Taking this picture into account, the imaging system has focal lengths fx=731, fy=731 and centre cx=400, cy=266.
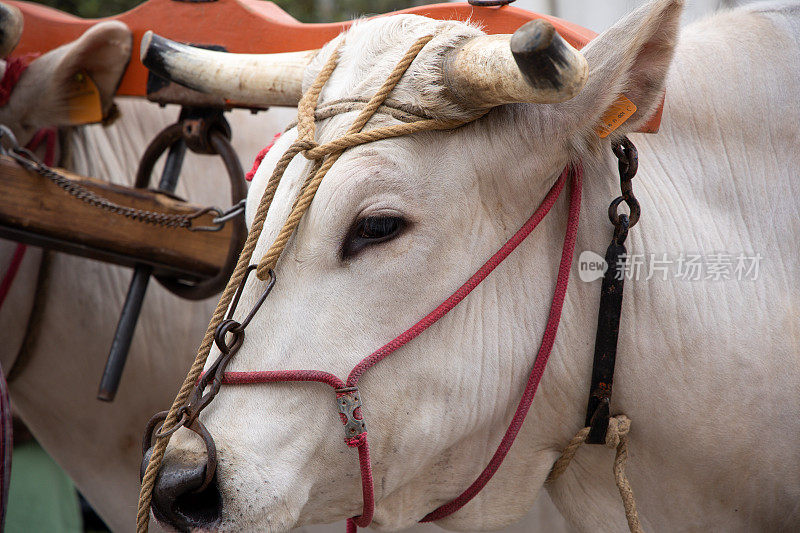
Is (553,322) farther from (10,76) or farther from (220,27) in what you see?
(10,76)

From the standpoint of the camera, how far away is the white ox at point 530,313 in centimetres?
145

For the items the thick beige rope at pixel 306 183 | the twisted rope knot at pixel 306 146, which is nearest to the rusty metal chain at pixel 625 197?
the thick beige rope at pixel 306 183

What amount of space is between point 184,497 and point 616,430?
0.94 metres

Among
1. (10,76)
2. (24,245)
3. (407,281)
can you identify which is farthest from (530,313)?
(10,76)

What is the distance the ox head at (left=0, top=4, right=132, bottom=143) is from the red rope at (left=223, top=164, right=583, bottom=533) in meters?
1.53

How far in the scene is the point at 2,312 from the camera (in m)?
2.58

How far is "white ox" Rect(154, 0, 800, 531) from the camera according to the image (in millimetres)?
1445

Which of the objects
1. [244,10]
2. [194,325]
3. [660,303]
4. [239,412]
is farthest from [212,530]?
[244,10]

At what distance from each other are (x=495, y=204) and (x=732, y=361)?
67 cm

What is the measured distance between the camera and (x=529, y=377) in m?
1.64

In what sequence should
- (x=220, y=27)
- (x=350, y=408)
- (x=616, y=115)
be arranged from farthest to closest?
(x=220, y=27) → (x=616, y=115) → (x=350, y=408)

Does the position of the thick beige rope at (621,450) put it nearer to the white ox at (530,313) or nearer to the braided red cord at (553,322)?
the white ox at (530,313)

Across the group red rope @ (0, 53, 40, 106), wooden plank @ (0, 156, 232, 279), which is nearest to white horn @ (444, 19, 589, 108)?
wooden plank @ (0, 156, 232, 279)

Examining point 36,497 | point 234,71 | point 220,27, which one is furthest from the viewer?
point 36,497
